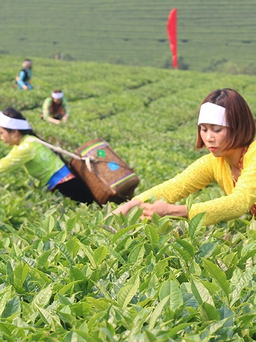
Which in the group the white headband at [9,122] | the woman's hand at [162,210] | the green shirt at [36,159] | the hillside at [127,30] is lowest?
the hillside at [127,30]

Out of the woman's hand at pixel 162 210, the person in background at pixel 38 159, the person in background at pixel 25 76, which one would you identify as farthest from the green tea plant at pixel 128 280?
the person in background at pixel 25 76

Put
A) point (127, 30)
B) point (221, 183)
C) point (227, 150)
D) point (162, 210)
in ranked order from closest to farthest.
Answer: point (162, 210), point (227, 150), point (221, 183), point (127, 30)

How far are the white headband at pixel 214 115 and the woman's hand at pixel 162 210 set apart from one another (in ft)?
1.47

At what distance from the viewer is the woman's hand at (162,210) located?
2807mm

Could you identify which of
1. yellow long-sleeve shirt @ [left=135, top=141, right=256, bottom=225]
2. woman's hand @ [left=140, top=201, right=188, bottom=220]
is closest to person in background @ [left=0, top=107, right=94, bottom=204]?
yellow long-sleeve shirt @ [left=135, top=141, right=256, bottom=225]

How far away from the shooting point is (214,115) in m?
2.84

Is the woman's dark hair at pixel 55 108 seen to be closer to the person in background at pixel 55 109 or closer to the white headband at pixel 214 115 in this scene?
the person in background at pixel 55 109

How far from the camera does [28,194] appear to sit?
5375mm

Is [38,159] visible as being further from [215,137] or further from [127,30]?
[127,30]

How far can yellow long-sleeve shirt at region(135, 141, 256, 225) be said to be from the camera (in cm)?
279

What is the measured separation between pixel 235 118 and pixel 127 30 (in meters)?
91.7

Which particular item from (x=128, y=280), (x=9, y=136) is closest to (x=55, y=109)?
(x=9, y=136)

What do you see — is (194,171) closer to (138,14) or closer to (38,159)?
(38,159)

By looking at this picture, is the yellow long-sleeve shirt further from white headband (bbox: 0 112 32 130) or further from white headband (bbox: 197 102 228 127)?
white headband (bbox: 0 112 32 130)
